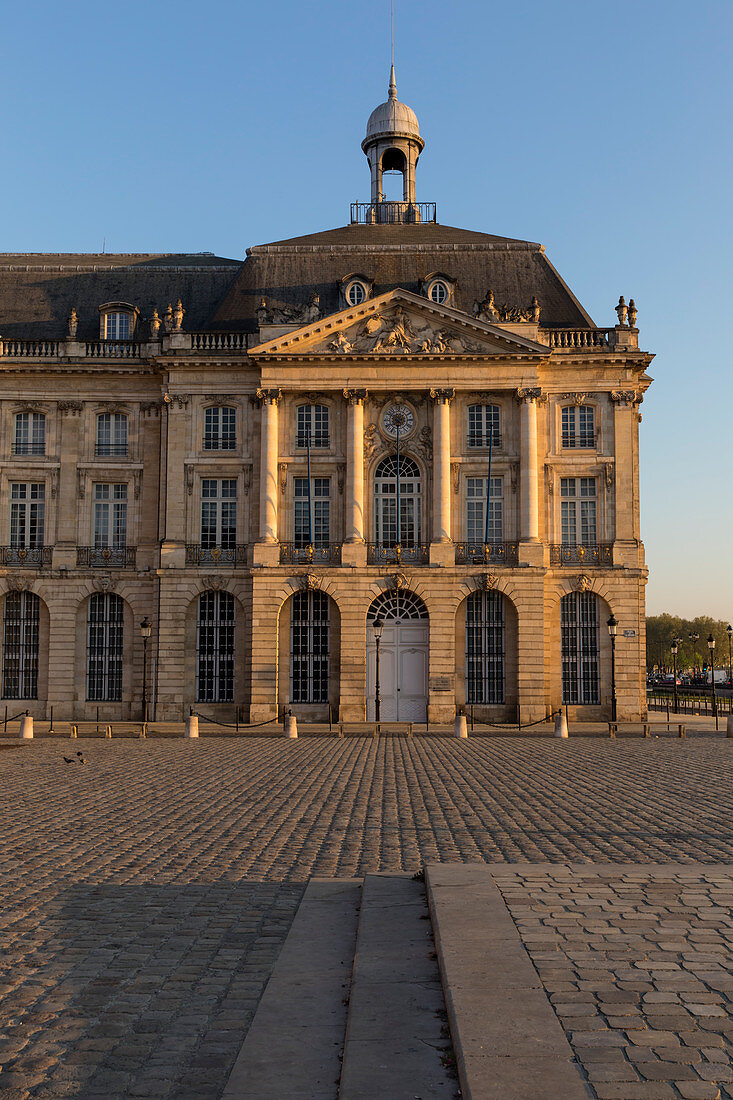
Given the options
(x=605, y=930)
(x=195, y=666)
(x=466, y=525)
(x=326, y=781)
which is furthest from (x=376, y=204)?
(x=605, y=930)

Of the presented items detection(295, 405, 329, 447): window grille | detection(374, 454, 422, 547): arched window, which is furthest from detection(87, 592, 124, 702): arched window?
detection(374, 454, 422, 547): arched window

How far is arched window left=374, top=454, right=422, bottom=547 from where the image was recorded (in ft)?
137

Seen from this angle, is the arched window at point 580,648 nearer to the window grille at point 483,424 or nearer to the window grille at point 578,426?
the window grille at point 578,426

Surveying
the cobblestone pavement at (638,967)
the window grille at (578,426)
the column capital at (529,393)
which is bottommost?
the cobblestone pavement at (638,967)

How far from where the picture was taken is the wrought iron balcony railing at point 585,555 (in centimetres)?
4150

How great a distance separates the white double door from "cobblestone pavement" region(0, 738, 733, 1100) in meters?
13.9

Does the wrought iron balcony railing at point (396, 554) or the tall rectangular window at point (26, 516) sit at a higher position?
the tall rectangular window at point (26, 516)

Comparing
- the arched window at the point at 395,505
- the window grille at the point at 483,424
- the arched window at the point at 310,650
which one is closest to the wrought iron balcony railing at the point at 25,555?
the arched window at the point at 310,650

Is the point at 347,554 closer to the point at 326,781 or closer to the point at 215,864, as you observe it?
the point at 326,781

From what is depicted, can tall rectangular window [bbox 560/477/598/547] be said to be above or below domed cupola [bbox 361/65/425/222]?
below

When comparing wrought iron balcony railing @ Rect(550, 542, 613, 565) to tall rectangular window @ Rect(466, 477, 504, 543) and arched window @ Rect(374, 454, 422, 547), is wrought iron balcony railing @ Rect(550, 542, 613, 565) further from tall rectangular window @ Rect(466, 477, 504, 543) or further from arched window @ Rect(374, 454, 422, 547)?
arched window @ Rect(374, 454, 422, 547)

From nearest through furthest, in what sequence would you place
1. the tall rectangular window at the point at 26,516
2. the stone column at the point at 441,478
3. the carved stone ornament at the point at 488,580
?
the carved stone ornament at the point at 488,580 → the stone column at the point at 441,478 → the tall rectangular window at the point at 26,516

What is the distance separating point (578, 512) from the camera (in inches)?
1655

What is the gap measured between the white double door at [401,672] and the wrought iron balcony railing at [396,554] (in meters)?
2.26
